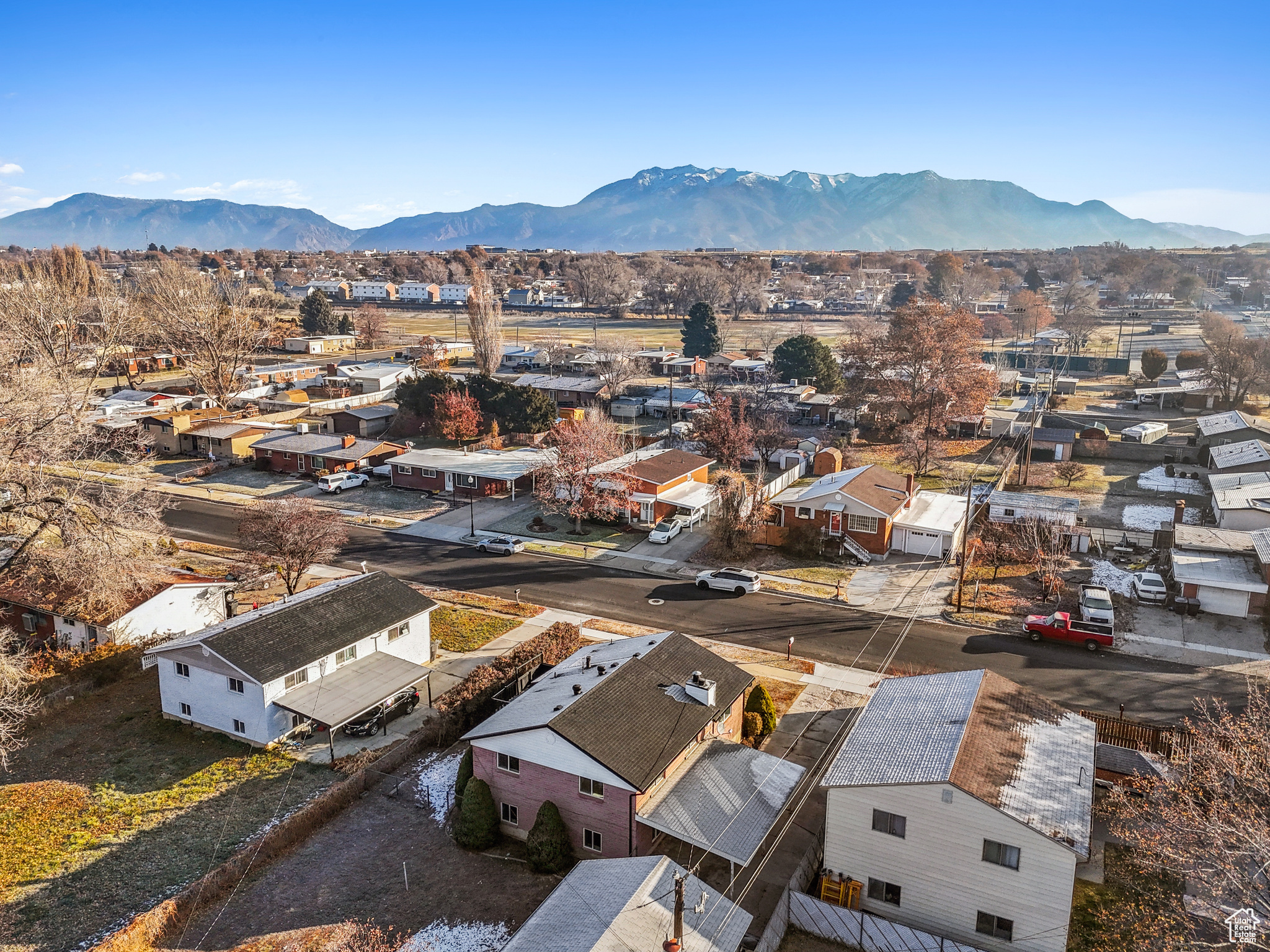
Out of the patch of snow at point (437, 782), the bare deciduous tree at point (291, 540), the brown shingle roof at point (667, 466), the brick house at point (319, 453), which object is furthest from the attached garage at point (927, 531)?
the brick house at point (319, 453)

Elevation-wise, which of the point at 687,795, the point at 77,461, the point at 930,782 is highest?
the point at 77,461

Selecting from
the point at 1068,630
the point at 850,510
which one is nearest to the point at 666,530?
the point at 850,510

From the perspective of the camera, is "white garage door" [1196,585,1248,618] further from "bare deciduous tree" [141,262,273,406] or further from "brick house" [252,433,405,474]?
"bare deciduous tree" [141,262,273,406]

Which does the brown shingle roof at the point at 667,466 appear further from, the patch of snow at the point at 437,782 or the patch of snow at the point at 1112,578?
the patch of snow at the point at 437,782

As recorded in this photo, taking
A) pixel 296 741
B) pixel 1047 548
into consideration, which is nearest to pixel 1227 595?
pixel 1047 548

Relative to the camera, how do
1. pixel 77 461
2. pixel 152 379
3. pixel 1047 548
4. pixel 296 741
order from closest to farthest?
1. pixel 296 741
2. pixel 77 461
3. pixel 1047 548
4. pixel 152 379

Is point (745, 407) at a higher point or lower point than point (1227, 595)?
higher

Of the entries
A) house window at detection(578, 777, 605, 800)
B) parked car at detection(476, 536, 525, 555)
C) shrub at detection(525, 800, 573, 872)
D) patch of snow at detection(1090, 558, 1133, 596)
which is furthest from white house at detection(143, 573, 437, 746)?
patch of snow at detection(1090, 558, 1133, 596)

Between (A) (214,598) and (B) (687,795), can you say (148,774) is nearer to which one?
(A) (214,598)
